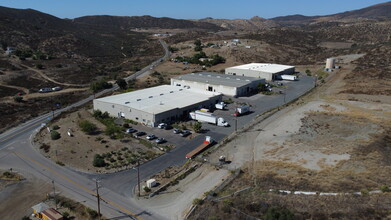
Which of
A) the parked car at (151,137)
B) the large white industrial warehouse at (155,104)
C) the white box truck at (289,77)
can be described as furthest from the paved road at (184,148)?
the white box truck at (289,77)

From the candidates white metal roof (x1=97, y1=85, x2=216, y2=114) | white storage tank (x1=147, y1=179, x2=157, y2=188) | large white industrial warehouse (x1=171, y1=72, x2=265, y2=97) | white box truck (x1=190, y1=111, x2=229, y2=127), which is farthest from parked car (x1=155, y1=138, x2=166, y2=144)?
large white industrial warehouse (x1=171, y1=72, x2=265, y2=97)

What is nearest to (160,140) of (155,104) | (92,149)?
(92,149)

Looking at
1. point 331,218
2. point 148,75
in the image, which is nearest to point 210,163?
point 331,218

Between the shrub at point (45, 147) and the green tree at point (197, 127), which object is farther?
the green tree at point (197, 127)

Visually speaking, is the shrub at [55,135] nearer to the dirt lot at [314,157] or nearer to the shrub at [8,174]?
the shrub at [8,174]

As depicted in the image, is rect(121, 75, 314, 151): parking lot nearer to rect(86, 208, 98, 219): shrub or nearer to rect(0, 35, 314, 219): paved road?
rect(0, 35, 314, 219): paved road

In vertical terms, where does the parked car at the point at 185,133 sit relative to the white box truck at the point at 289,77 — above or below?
below
